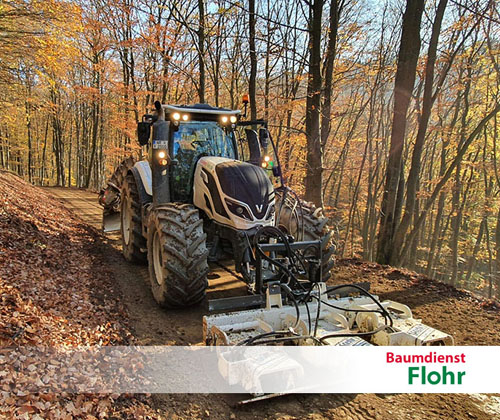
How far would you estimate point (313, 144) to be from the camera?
8.66m

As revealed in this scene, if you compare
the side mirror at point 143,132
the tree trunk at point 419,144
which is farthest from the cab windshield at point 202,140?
the tree trunk at point 419,144

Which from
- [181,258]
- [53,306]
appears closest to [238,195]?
[181,258]

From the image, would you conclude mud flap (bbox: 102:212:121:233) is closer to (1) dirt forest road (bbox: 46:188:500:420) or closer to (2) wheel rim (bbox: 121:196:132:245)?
(1) dirt forest road (bbox: 46:188:500:420)

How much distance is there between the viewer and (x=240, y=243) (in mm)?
4652

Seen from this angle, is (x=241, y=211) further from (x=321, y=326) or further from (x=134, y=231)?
(x=134, y=231)

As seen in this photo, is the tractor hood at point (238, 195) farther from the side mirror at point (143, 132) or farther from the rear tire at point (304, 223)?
the side mirror at point (143, 132)

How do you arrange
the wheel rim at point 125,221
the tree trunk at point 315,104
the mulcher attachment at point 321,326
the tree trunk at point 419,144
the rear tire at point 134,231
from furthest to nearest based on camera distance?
1. the tree trunk at point 419,144
2. the tree trunk at point 315,104
3. the wheel rim at point 125,221
4. the rear tire at point 134,231
5. the mulcher attachment at point 321,326

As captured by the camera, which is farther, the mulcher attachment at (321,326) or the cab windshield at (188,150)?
the cab windshield at (188,150)

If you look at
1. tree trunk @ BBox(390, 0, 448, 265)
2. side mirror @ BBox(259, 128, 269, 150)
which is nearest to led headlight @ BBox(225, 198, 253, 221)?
side mirror @ BBox(259, 128, 269, 150)

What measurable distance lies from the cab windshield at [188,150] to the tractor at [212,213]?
16 millimetres

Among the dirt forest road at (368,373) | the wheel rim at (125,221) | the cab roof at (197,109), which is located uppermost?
the cab roof at (197,109)

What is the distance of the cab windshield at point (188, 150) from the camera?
579cm

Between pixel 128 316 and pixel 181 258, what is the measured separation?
105 cm

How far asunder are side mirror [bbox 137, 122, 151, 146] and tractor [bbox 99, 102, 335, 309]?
0.6 inches
